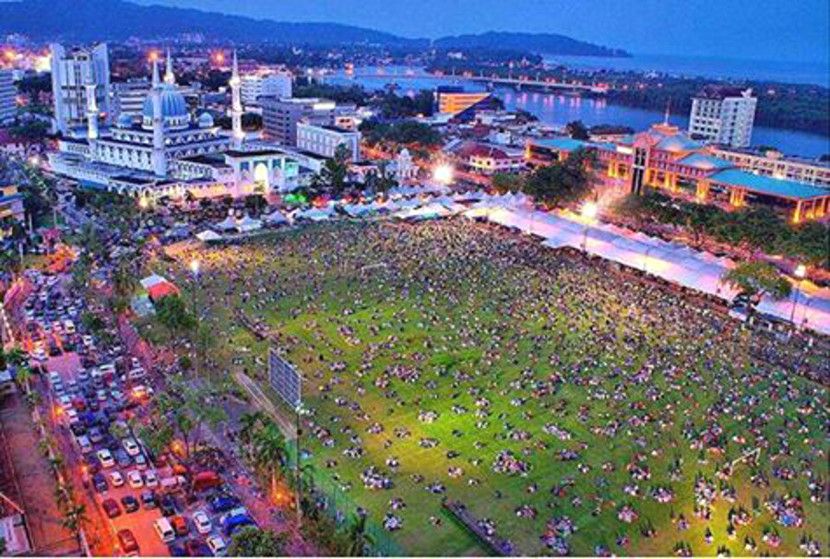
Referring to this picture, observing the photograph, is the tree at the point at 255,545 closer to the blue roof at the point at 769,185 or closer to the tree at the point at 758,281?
the tree at the point at 758,281

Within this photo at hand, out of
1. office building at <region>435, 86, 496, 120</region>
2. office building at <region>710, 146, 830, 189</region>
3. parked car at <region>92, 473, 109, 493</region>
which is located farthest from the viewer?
office building at <region>435, 86, 496, 120</region>

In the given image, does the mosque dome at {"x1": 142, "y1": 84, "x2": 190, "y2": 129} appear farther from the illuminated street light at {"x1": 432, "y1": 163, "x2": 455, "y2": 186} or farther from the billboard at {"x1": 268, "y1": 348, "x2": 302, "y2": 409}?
the billboard at {"x1": 268, "y1": 348, "x2": 302, "y2": 409}

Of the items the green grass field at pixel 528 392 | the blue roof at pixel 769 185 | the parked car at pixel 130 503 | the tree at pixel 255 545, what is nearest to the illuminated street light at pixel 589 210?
the green grass field at pixel 528 392

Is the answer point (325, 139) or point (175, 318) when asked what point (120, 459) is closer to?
point (175, 318)

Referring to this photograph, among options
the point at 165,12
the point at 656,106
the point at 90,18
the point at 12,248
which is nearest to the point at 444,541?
the point at 12,248

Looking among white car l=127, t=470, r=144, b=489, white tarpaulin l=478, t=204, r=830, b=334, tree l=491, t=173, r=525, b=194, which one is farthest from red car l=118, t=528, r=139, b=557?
tree l=491, t=173, r=525, b=194

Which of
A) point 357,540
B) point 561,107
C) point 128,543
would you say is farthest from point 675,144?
point 561,107

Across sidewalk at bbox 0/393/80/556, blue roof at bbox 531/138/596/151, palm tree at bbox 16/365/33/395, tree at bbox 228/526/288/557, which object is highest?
blue roof at bbox 531/138/596/151

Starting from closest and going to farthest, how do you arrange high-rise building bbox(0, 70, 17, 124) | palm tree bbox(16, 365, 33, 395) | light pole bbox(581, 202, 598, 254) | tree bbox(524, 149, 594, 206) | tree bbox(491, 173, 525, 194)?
palm tree bbox(16, 365, 33, 395), light pole bbox(581, 202, 598, 254), tree bbox(524, 149, 594, 206), tree bbox(491, 173, 525, 194), high-rise building bbox(0, 70, 17, 124)
